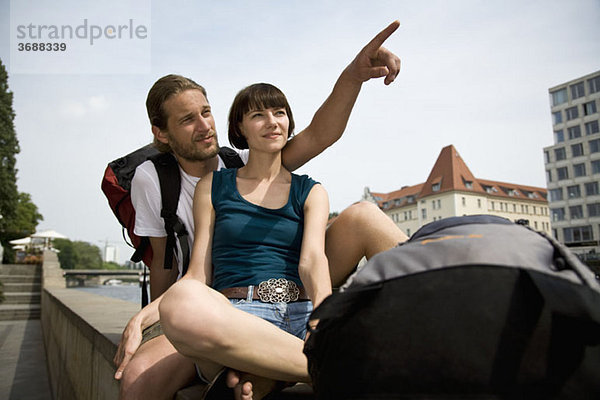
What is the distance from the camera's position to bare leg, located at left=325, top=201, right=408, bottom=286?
186cm

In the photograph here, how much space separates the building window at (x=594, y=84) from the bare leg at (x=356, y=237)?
55.3 meters

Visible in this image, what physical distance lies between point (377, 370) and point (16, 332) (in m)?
12.8

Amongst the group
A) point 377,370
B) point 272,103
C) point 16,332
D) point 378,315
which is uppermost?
point 272,103

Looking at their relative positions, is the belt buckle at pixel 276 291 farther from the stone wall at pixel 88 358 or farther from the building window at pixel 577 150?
the building window at pixel 577 150

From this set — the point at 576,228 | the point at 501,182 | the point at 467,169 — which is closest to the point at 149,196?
the point at 576,228

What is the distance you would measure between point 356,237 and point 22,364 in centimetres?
851

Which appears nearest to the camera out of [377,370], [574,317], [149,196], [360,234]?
[574,317]

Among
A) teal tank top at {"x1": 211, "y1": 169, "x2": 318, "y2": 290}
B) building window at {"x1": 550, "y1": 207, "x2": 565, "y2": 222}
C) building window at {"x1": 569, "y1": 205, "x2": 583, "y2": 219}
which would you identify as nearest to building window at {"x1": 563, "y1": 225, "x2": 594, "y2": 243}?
building window at {"x1": 569, "y1": 205, "x2": 583, "y2": 219}

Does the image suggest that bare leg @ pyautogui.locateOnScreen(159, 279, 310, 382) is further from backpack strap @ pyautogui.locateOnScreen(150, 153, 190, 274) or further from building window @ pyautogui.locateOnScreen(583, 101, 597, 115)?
building window @ pyautogui.locateOnScreen(583, 101, 597, 115)

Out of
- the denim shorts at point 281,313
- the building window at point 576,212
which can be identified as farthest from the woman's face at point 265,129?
the building window at point 576,212

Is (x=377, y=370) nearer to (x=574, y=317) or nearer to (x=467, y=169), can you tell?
(x=574, y=317)

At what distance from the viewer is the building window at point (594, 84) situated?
4797 centimetres

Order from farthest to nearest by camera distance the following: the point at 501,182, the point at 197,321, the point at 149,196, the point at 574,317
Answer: the point at 501,182, the point at 149,196, the point at 197,321, the point at 574,317

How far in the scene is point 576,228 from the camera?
47.7m
